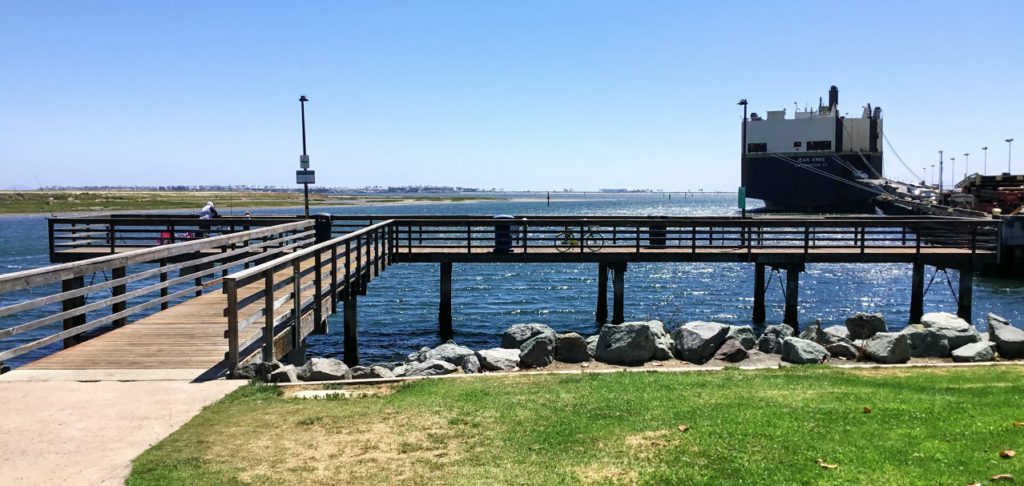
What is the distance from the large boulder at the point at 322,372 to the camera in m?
8.84

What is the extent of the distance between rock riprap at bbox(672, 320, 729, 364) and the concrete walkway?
688 cm

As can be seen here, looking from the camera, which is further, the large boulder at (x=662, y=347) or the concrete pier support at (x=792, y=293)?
the concrete pier support at (x=792, y=293)

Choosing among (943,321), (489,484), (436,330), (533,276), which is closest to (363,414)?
(489,484)

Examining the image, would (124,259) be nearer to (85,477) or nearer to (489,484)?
(85,477)

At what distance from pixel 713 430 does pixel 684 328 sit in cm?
585

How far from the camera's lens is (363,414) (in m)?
6.95

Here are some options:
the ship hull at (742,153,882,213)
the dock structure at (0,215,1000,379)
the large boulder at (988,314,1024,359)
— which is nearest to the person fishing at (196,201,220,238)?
the dock structure at (0,215,1000,379)

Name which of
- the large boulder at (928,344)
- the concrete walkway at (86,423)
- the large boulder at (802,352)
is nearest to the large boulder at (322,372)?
the concrete walkway at (86,423)

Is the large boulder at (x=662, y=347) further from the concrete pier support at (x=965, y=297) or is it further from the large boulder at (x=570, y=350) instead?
the concrete pier support at (x=965, y=297)

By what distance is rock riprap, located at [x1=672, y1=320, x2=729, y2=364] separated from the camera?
11375 millimetres

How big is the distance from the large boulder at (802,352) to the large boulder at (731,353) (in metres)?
0.66

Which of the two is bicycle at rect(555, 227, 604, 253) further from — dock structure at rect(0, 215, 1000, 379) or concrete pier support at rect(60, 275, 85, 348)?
concrete pier support at rect(60, 275, 85, 348)

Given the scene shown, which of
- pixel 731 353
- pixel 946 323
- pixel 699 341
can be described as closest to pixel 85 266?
pixel 699 341

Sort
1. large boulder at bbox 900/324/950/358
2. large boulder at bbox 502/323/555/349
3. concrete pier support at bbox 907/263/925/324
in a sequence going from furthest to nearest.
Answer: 1. concrete pier support at bbox 907/263/925/324
2. large boulder at bbox 502/323/555/349
3. large boulder at bbox 900/324/950/358
